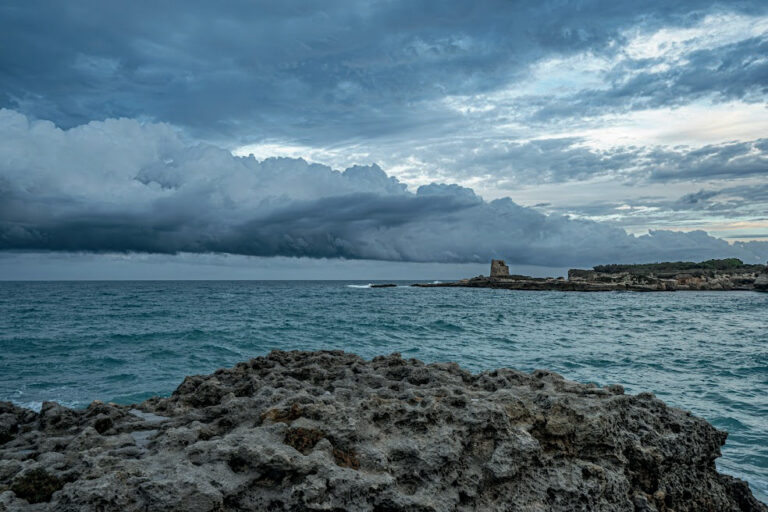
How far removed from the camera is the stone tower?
12438 centimetres

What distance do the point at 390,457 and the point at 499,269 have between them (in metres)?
124

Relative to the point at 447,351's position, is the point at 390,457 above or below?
above

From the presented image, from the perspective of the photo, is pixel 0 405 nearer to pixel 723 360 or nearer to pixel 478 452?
pixel 478 452

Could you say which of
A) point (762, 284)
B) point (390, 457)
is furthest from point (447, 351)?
point (762, 284)

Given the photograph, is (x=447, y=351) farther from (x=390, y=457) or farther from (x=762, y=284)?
(x=762, y=284)

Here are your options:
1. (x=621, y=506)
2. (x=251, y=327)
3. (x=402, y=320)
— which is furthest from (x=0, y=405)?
(x=402, y=320)

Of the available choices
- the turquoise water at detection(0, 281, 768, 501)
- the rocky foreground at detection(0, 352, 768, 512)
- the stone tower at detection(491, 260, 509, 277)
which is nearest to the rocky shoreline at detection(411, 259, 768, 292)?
the stone tower at detection(491, 260, 509, 277)

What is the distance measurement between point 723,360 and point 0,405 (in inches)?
916

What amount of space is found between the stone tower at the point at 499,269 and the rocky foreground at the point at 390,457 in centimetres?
11974

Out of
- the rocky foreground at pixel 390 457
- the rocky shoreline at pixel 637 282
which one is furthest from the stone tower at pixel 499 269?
the rocky foreground at pixel 390 457

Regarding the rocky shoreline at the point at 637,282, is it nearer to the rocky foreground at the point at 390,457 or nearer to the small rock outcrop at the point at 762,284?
the small rock outcrop at the point at 762,284

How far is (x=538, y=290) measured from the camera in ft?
352

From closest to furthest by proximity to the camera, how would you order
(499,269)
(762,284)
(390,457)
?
(390,457)
(762,284)
(499,269)

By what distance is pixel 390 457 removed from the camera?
5246mm
